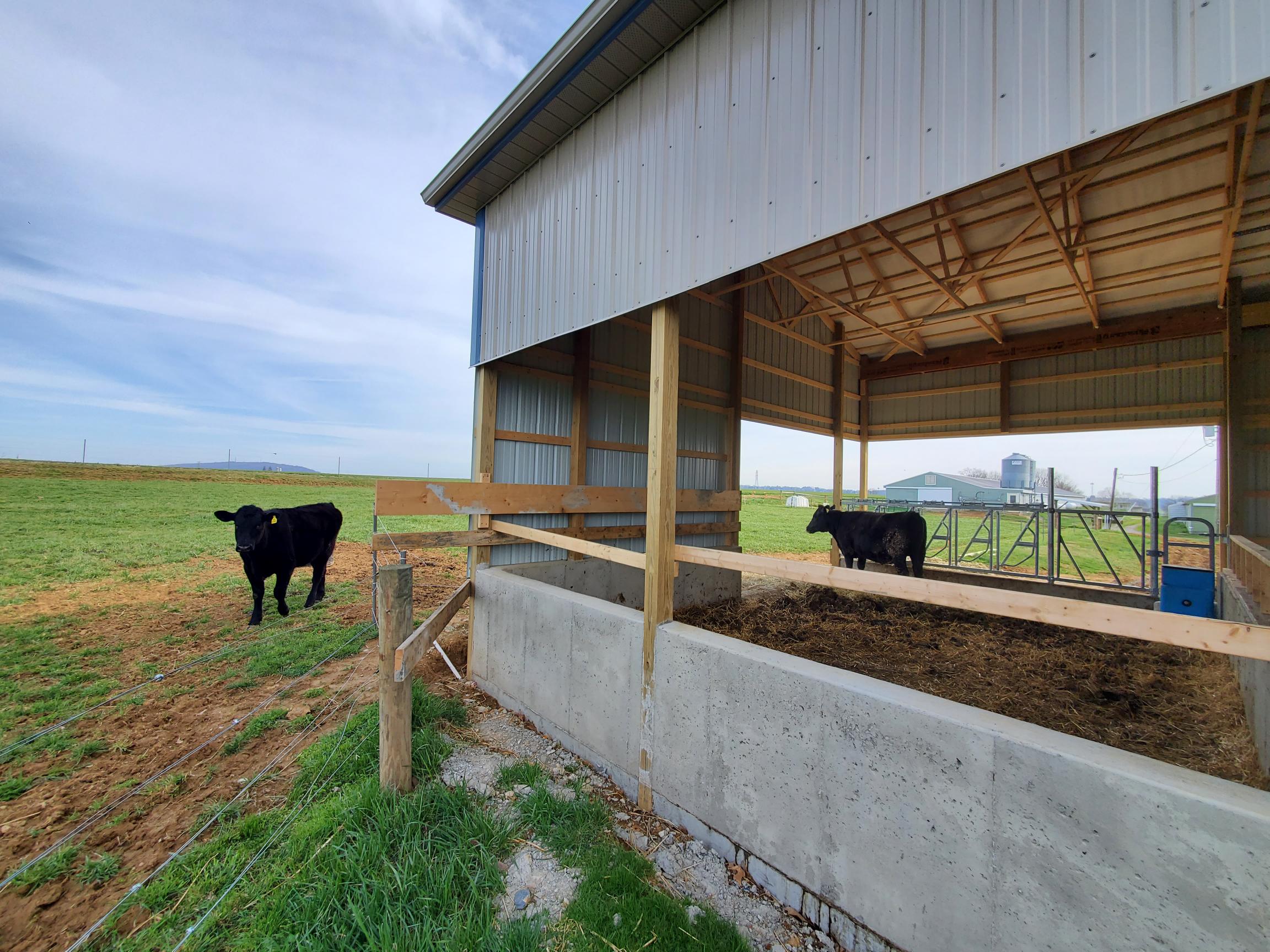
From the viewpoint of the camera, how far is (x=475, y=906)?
7.31 ft

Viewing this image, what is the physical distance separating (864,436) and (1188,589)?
20.4 ft

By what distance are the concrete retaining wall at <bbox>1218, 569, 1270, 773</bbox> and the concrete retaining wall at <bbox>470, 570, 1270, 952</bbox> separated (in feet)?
2.92

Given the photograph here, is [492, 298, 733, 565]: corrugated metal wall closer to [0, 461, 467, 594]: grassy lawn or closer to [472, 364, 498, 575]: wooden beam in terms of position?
[472, 364, 498, 575]: wooden beam

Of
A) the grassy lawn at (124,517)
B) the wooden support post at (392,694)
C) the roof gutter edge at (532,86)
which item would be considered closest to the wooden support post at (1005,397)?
the roof gutter edge at (532,86)

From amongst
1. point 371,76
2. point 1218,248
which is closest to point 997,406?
point 1218,248

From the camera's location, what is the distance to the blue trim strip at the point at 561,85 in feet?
10.3

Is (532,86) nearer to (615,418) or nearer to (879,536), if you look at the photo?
(615,418)

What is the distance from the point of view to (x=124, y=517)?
43.8ft

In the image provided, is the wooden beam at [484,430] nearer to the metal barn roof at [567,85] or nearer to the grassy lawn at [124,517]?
the metal barn roof at [567,85]

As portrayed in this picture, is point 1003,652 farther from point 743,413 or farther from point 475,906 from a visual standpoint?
point 475,906

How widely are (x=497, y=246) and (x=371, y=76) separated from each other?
10834 mm

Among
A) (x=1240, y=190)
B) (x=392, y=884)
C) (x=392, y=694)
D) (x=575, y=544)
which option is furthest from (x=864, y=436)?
(x=392, y=884)

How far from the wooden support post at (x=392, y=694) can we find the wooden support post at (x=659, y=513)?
57.4 inches

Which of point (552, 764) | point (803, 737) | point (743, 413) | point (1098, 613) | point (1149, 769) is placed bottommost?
point (552, 764)
